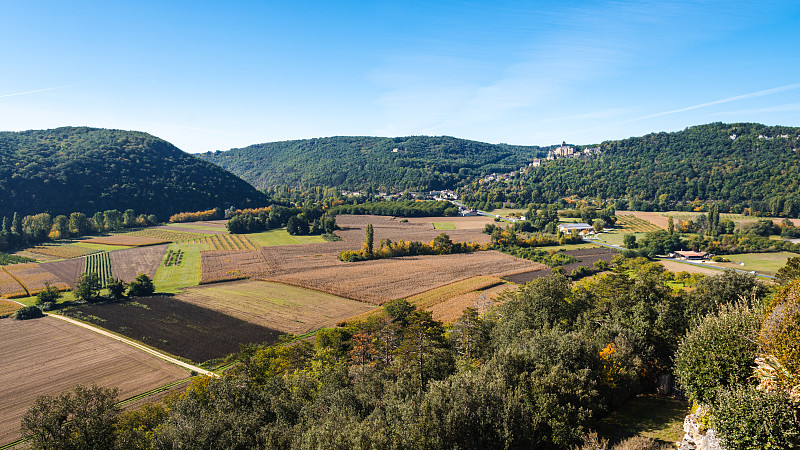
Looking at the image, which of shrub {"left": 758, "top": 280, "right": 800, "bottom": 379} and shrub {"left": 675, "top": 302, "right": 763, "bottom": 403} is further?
shrub {"left": 675, "top": 302, "right": 763, "bottom": 403}

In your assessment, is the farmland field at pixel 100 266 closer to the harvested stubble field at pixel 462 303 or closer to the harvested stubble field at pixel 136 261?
the harvested stubble field at pixel 136 261

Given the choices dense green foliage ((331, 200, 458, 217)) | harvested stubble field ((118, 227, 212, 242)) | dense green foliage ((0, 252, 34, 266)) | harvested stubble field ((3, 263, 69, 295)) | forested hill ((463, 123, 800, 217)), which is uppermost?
forested hill ((463, 123, 800, 217))

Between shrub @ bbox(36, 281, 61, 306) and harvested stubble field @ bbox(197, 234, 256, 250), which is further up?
harvested stubble field @ bbox(197, 234, 256, 250)

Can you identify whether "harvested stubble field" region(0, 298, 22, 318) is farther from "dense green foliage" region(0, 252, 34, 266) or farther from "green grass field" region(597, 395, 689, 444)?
"green grass field" region(597, 395, 689, 444)

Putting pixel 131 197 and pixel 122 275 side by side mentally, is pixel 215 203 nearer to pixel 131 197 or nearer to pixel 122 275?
pixel 131 197

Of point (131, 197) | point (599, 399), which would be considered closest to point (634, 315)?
point (599, 399)

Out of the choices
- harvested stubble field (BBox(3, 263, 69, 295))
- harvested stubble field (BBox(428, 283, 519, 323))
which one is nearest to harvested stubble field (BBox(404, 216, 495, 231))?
harvested stubble field (BBox(428, 283, 519, 323))

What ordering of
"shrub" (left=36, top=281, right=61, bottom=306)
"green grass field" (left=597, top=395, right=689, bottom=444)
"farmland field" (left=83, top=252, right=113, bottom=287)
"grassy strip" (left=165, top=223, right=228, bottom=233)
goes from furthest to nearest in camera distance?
1. "grassy strip" (left=165, top=223, right=228, bottom=233)
2. "farmland field" (left=83, top=252, right=113, bottom=287)
3. "shrub" (left=36, top=281, right=61, bottom=306)
4. "green grass field" (left=597, top=395, right=689, bottom=444)

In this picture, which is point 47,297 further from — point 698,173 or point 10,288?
point 698,173
